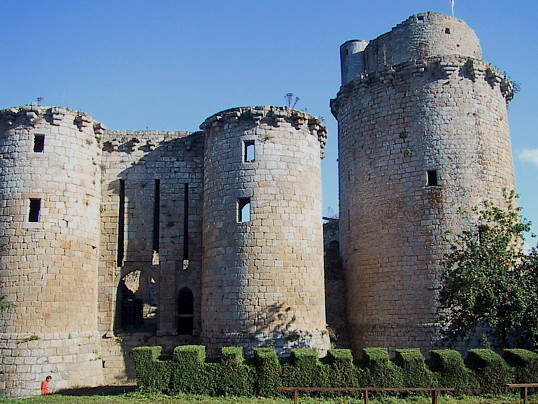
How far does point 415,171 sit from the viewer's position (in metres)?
21.3

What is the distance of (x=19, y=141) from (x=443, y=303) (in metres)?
15.6

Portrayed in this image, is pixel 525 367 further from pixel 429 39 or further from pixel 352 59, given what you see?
pixel 352 59

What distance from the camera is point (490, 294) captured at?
54.7 ft

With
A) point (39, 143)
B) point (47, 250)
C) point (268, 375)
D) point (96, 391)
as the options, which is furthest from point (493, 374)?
point (39, 143)

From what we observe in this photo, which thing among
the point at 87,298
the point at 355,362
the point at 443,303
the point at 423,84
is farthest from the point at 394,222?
the point at 87,298

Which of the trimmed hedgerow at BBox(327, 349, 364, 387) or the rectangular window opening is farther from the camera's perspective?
the rectangular window opening

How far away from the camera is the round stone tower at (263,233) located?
18516mm

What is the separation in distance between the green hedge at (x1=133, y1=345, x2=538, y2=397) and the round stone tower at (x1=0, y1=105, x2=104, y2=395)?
388 centimetres

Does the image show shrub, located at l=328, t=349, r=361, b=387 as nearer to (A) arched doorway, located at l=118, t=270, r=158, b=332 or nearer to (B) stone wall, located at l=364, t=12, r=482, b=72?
(A) arched doorway, located at l=118, t=270, r=158, b=332

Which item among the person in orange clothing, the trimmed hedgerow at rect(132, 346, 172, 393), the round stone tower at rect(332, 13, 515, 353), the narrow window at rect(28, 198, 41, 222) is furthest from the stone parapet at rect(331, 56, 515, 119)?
the person in orange clothing

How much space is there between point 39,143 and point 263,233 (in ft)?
28.0

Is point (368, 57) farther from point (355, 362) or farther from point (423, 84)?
point (355, 362)

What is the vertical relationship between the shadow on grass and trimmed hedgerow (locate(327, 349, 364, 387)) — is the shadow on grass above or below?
below

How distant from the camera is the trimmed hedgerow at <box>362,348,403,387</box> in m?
14.9
